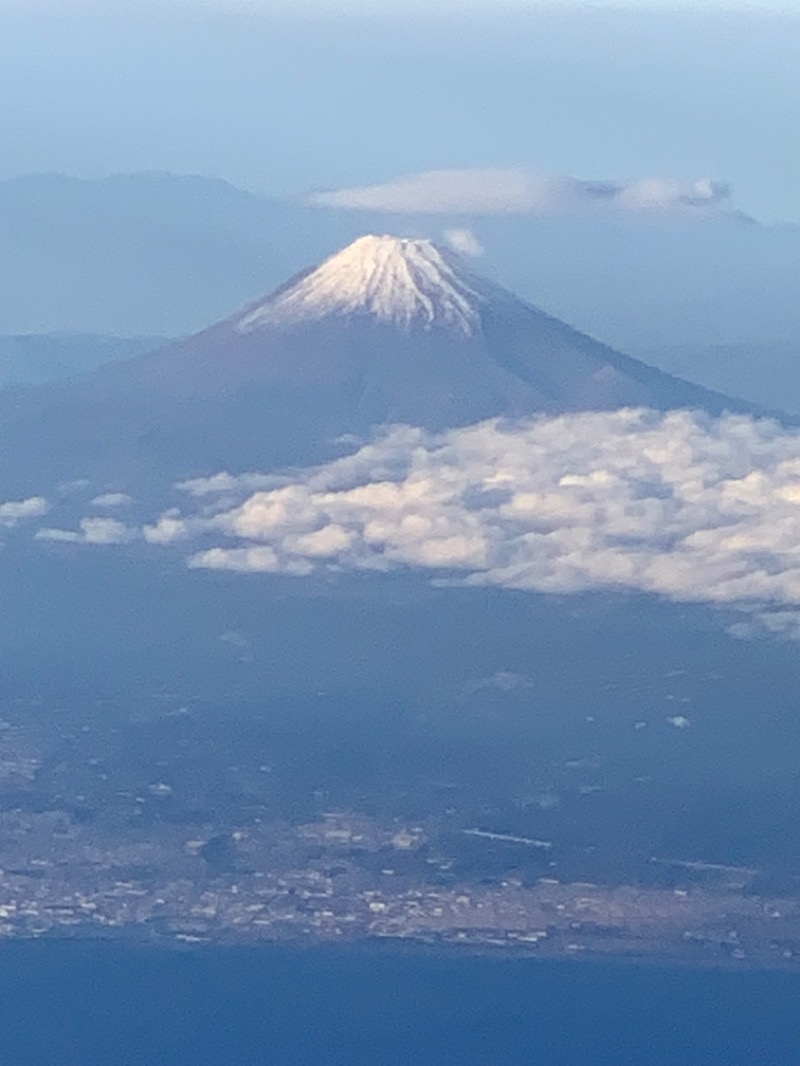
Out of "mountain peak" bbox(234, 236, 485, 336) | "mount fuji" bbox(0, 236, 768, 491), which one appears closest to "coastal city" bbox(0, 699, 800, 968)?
"mount fuji" bbox(0, 236, 768, 491)

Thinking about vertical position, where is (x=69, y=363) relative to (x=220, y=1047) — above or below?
above

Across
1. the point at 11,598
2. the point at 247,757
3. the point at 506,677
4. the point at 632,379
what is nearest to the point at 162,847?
the point at 247,757

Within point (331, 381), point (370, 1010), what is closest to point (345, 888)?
point (370, 1010)

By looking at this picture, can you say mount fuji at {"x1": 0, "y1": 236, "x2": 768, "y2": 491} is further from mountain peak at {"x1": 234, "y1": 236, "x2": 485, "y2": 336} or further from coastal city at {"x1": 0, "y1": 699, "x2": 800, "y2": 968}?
coastal city at {"x1": 0, "y1": 699, "x2": 800, "y2": 968}

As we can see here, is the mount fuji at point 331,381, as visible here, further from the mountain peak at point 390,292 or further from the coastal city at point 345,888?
the coastal city at point 345,888

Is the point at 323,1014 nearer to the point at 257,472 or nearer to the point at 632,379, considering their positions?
the point at 257,472

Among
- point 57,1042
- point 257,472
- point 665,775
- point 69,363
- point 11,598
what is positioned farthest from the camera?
point 69,363
